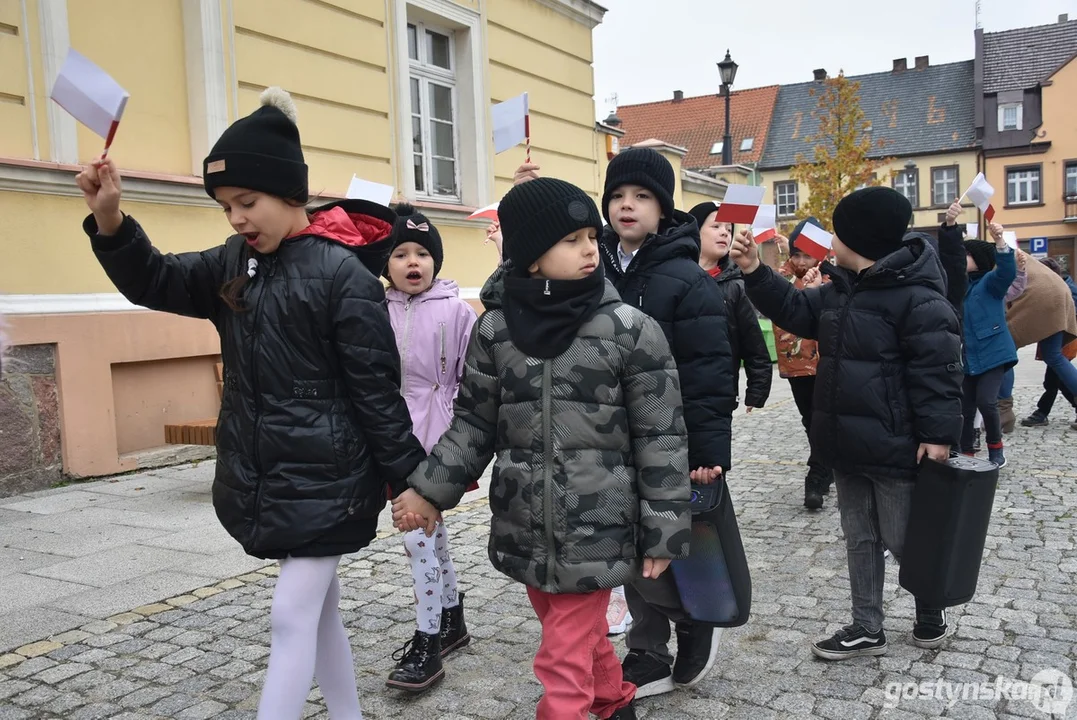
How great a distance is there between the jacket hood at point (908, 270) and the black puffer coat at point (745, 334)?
1435mm

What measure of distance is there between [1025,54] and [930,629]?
49.7 metres

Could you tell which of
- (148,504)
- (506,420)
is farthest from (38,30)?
(506,420)

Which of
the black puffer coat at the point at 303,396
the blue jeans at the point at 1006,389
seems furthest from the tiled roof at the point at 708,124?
the black puffer coat at the point at 303,396

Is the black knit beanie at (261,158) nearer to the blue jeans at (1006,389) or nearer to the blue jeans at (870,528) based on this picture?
the blue jeans at (870,528)

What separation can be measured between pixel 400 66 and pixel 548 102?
10.4ft

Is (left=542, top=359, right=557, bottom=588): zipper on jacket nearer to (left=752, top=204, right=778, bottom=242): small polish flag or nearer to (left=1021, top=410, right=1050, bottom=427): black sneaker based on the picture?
(left=752, top=204, right=778, bottom=242): small polish flag

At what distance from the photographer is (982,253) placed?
25.7 feet

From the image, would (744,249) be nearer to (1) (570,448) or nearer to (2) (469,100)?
(1) (570,448)

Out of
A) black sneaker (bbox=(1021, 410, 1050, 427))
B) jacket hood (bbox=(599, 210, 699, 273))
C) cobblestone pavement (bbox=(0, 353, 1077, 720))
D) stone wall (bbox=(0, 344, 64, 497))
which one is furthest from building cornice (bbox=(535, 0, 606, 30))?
jacket hood (bbox=(599, 210, 699, 273))

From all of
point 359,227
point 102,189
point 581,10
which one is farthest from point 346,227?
point 581,10

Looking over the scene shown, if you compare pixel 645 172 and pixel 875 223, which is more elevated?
pixel 645 172

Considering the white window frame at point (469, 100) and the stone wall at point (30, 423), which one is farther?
the white window frame at point (469, 100)

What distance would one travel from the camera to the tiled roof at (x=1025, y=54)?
146 ft

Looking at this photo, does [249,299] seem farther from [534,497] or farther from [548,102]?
[548,102]
